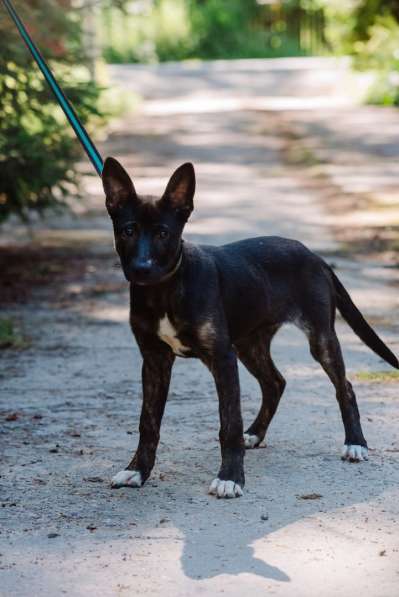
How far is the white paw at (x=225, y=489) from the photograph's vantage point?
5.13m

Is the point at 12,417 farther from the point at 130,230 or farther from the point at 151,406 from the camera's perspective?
the point at 130,230

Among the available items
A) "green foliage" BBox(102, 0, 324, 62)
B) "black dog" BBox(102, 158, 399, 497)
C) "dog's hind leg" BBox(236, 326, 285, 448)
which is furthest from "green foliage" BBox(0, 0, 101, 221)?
"green foliage" BBox(102, 0, 324, 62)

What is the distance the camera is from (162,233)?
5.03 meters

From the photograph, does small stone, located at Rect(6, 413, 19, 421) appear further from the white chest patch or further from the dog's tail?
the dog's tail

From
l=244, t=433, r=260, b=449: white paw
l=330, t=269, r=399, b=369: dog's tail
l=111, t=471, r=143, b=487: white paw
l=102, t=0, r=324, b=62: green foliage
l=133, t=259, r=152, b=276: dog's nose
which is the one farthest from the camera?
l=102, t=0, r=324, b=62: green foliage

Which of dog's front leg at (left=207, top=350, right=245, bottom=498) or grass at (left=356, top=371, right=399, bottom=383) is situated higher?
dog's front leg at (left=207, top=350, right=245, bottom=498)

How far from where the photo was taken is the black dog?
16.6 ft

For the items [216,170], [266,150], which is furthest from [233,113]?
[216,170]

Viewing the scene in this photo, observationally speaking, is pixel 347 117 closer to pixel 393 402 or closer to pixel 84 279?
pixel 84 279

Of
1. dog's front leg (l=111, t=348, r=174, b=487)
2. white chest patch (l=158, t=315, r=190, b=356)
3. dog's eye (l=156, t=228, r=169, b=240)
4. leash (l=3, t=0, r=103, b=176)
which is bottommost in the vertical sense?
dog's front leg (l=111, t=348, r=174, b=487)

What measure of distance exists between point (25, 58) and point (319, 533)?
6242 mm

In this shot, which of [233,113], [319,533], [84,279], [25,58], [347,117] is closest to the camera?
[319,533]

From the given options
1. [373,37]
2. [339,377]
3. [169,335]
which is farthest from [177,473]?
[373,37]

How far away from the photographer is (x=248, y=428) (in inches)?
242
